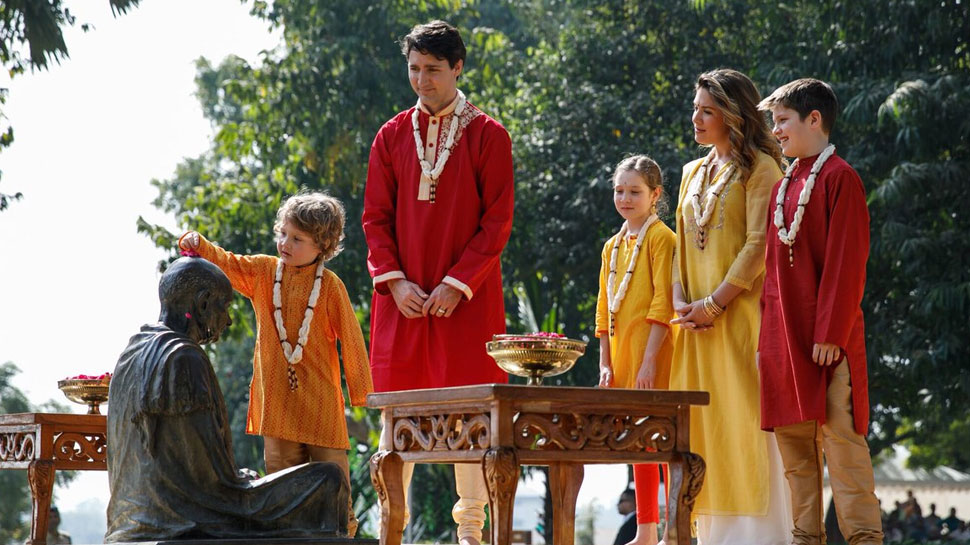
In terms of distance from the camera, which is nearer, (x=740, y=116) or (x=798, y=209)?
(x=798, y=209)

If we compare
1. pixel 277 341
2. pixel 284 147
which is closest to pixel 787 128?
pixel 277 341

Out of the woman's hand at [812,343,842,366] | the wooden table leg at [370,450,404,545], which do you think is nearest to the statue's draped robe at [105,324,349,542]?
the wooden table leg at [370,450,404,545]

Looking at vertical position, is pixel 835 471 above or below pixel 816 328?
below

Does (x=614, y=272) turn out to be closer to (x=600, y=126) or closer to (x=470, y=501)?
(x=470, y=501)

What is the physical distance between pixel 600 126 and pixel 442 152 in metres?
11.8

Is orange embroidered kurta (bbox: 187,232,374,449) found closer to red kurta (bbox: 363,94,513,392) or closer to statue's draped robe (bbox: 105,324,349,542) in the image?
red kurta (bbox: 363,94,513,392)

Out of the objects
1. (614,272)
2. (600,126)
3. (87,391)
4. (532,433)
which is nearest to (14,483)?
(600,126)

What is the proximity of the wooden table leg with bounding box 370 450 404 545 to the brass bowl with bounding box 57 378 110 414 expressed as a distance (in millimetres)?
2522

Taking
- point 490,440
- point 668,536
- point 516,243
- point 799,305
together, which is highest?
point 516,243

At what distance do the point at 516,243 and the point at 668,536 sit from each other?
45.0 ft

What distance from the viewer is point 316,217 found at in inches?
236

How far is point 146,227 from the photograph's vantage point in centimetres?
1752

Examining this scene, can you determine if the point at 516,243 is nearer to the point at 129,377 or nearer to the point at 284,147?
the point at 284,147

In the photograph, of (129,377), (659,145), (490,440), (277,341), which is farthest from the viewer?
(659,145)
